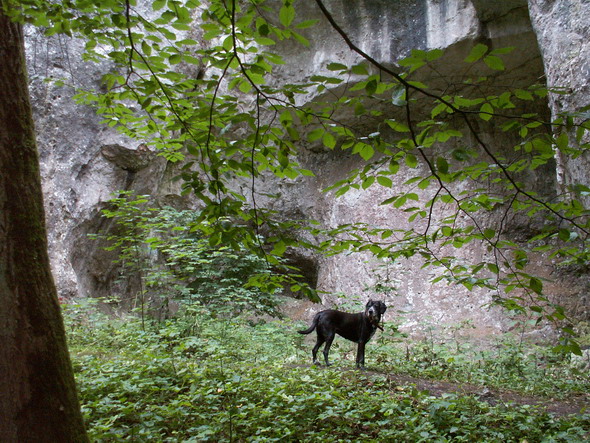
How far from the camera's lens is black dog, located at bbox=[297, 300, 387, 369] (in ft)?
18.7

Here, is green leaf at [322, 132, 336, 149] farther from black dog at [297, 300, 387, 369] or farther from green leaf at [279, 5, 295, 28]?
black dog at [297, 300, 387, 369]

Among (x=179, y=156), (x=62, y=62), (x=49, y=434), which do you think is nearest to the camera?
(x=49, y=434)

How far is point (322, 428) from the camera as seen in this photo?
2869 mm

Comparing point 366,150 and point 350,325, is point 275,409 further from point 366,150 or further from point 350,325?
point 350,325

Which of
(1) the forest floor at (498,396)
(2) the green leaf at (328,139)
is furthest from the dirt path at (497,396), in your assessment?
(2) the green leaf at (328,139)

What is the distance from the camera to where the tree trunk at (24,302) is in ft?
5.95

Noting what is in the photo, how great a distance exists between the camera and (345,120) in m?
12.0

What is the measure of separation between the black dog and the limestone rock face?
3182 millimetres

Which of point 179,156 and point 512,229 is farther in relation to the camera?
point 512,229

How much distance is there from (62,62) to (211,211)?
397 inches

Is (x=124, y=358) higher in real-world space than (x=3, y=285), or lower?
lower

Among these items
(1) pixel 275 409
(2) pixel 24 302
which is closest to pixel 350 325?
(1) pixel 275 409

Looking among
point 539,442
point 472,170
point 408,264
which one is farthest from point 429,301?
point 472,170

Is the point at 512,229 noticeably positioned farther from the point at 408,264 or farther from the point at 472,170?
the point at 472,170
